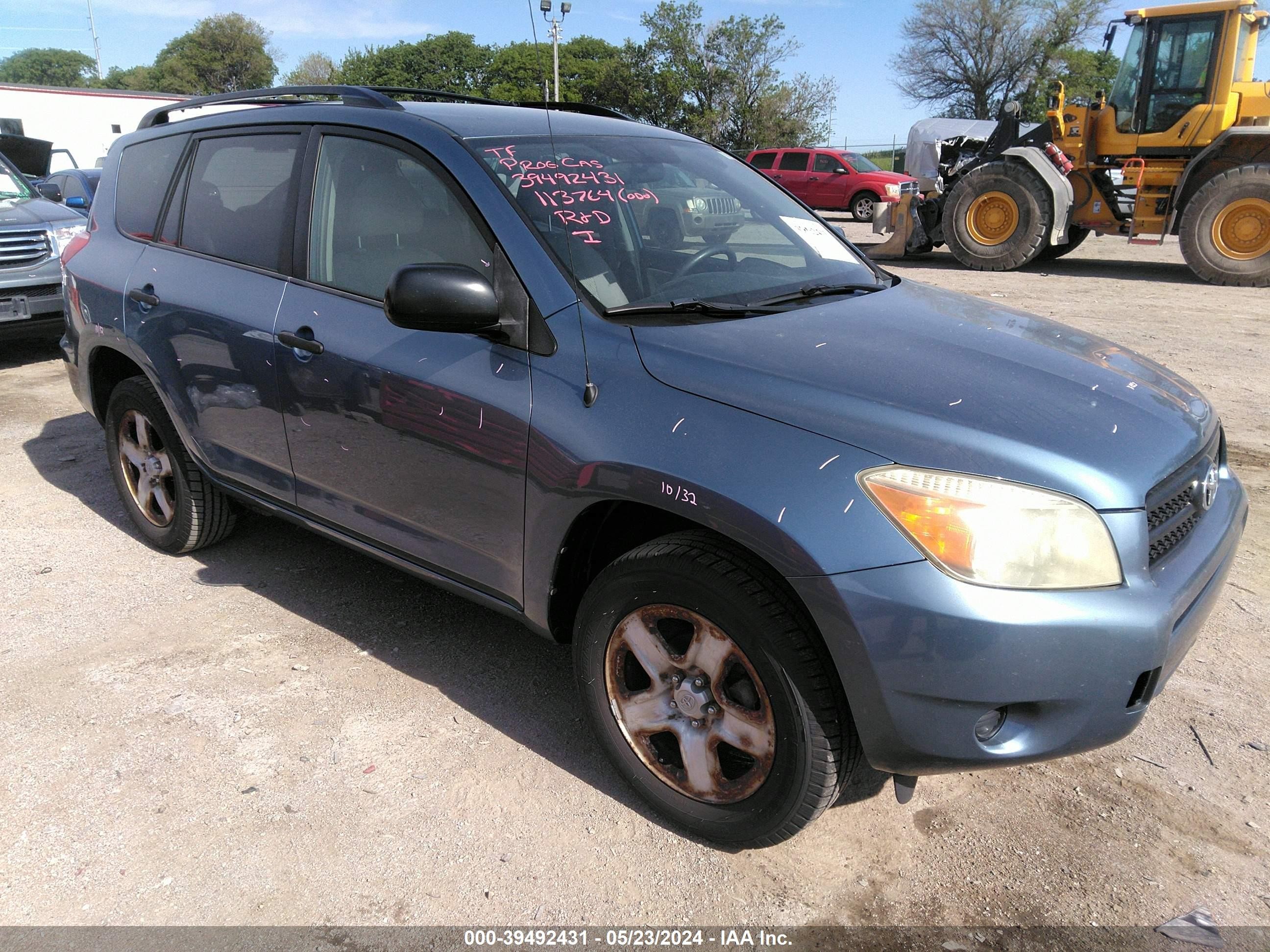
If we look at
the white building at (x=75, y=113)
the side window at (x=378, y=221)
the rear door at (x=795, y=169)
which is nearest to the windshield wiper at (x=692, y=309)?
the side window at (x=378, y=221)

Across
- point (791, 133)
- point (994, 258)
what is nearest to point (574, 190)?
point (994, 258)

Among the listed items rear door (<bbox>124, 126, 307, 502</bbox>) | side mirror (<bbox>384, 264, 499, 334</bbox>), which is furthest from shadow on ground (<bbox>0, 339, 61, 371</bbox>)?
side mirror (<bbox>384, 264, 499, 334</bbox>)

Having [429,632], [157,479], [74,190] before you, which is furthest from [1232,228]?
[74,190]

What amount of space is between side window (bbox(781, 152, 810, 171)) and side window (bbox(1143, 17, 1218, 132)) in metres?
10.4

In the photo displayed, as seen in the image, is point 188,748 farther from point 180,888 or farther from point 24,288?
point 24,288

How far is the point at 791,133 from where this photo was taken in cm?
4506

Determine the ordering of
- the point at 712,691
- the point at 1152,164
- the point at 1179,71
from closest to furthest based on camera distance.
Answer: the point at 712,691 < the point at 1179,71 < the point at 1152,164

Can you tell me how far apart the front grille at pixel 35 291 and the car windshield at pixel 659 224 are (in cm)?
604

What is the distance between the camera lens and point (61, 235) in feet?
26.0

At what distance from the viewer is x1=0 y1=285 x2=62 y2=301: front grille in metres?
7.37

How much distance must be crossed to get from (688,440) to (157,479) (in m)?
2.93

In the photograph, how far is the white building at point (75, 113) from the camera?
3141cm

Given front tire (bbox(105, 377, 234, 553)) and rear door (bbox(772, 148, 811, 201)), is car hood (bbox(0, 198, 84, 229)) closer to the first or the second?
front tire (bbox(105, 377, 234, 553))

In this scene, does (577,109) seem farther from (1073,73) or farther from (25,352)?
(1073,73)
